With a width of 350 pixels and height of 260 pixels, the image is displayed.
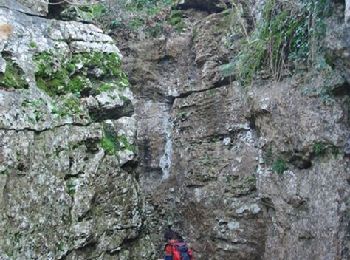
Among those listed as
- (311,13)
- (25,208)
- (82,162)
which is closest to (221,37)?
(311,13)

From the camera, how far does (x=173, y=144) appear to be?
9906 mm

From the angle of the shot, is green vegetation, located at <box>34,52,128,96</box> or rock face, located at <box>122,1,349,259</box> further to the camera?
green vegetation, located at <box>34,52,128,96</box>

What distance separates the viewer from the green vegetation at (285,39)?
5.33m

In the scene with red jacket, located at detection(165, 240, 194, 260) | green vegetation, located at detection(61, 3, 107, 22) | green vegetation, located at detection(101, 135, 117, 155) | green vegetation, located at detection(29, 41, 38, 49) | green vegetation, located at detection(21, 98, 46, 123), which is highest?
green vegetation, located at detection(61, 3, 107, 22)

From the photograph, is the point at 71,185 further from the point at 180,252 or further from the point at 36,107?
the point at 180,252

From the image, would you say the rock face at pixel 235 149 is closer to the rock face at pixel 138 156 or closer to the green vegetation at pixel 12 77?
the rock face at pixel 138 156

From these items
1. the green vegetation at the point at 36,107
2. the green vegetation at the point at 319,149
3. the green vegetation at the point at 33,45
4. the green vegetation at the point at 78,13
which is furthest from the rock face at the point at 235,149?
the green vegetation at the point at 33,45

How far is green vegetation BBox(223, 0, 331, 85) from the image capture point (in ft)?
17.5

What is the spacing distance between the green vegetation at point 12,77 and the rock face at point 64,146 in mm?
15

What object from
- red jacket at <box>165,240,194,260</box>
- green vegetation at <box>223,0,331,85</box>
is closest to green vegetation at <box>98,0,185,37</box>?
green vegetation at <box>223,0,331,85</box>

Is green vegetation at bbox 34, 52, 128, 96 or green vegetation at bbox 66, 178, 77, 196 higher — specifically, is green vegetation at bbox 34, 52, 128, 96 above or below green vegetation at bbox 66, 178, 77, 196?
above

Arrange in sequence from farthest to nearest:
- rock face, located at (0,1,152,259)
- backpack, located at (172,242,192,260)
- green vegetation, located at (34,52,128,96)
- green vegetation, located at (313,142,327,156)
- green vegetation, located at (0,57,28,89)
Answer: green vegetation, located at (34,52,128,96) < backpack, located at (172,242,192,260) < green vegetation, located at (0,57,28,89) < rock face, located at (0,1,152,259) < green vegetation, located at (313,142,327,156)

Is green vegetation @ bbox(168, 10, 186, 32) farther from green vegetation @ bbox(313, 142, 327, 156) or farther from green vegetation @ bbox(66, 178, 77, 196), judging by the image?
green vegetation @ bbox(313, 142, 327, 156)

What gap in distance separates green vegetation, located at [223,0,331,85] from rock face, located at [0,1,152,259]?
89.2 inches
